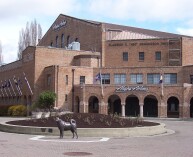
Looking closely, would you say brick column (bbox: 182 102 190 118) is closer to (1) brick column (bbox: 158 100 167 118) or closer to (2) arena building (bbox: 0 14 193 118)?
(2) arena building (bbox: 0 14 193 118)

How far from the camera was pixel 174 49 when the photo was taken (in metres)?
65.8

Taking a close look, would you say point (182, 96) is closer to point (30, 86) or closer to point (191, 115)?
point (191, 115)

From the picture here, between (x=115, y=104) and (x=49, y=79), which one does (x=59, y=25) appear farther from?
(x=115, y=104)

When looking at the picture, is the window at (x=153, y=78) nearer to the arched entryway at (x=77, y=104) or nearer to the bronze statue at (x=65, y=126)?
the arched entryway at (x=77, y=104)

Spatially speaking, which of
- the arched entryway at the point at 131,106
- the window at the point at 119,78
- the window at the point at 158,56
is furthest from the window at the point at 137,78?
the window at the point at 158,56

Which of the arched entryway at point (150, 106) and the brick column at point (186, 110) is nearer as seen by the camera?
the brick column at point (186, 110)

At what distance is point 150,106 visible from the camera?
6119 centimetres

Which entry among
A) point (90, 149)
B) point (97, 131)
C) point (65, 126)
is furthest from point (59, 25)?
point (90, 149)

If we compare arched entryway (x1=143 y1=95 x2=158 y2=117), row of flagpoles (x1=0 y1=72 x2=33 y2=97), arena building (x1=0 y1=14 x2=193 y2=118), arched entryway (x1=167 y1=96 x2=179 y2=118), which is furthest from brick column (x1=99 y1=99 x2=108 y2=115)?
row of flagpoles (x1=0 y1=72 x2=33 y2=97)

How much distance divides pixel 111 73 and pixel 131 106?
19.5ft

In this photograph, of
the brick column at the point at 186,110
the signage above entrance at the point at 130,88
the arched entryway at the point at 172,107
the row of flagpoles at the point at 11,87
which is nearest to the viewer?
the brick column at the point at 186,110

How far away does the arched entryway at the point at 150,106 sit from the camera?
199ft

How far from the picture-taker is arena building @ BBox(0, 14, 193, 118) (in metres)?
57.6

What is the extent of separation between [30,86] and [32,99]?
7.47ft
